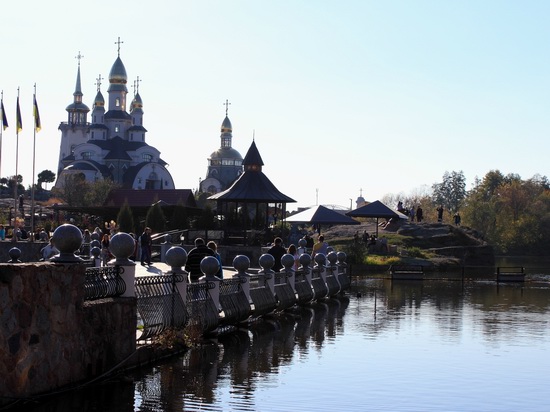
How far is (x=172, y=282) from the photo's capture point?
1625 cm

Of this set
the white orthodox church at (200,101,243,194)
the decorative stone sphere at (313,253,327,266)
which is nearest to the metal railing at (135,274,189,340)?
the decorative stone sphere at (313,253,327,266)

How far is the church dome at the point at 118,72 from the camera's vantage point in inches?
4980

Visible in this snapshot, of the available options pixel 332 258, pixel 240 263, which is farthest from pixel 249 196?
pixel 240 263

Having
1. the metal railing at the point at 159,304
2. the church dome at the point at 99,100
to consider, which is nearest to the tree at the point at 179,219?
the metal railing at the point at 159,304

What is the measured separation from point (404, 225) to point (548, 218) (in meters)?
40.2

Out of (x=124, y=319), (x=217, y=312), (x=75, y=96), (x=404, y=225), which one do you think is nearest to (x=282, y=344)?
(x=217, y=312)

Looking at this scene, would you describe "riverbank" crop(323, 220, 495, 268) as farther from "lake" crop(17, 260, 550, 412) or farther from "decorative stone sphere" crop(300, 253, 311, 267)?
"lake" crop(17, 260, 550, 412)

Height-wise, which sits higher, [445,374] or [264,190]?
[264,190]

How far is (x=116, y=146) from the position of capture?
12650cm

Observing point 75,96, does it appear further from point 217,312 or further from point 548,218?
point 217,312

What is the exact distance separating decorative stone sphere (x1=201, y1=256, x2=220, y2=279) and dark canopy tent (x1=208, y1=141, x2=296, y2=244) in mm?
25813

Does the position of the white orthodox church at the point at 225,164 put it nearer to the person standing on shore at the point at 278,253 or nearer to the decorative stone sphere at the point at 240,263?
the person standing on shore at the point at 278,253

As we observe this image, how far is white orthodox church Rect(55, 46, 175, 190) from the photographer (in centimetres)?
12144

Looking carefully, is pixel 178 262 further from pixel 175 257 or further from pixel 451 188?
pixel 451 188
